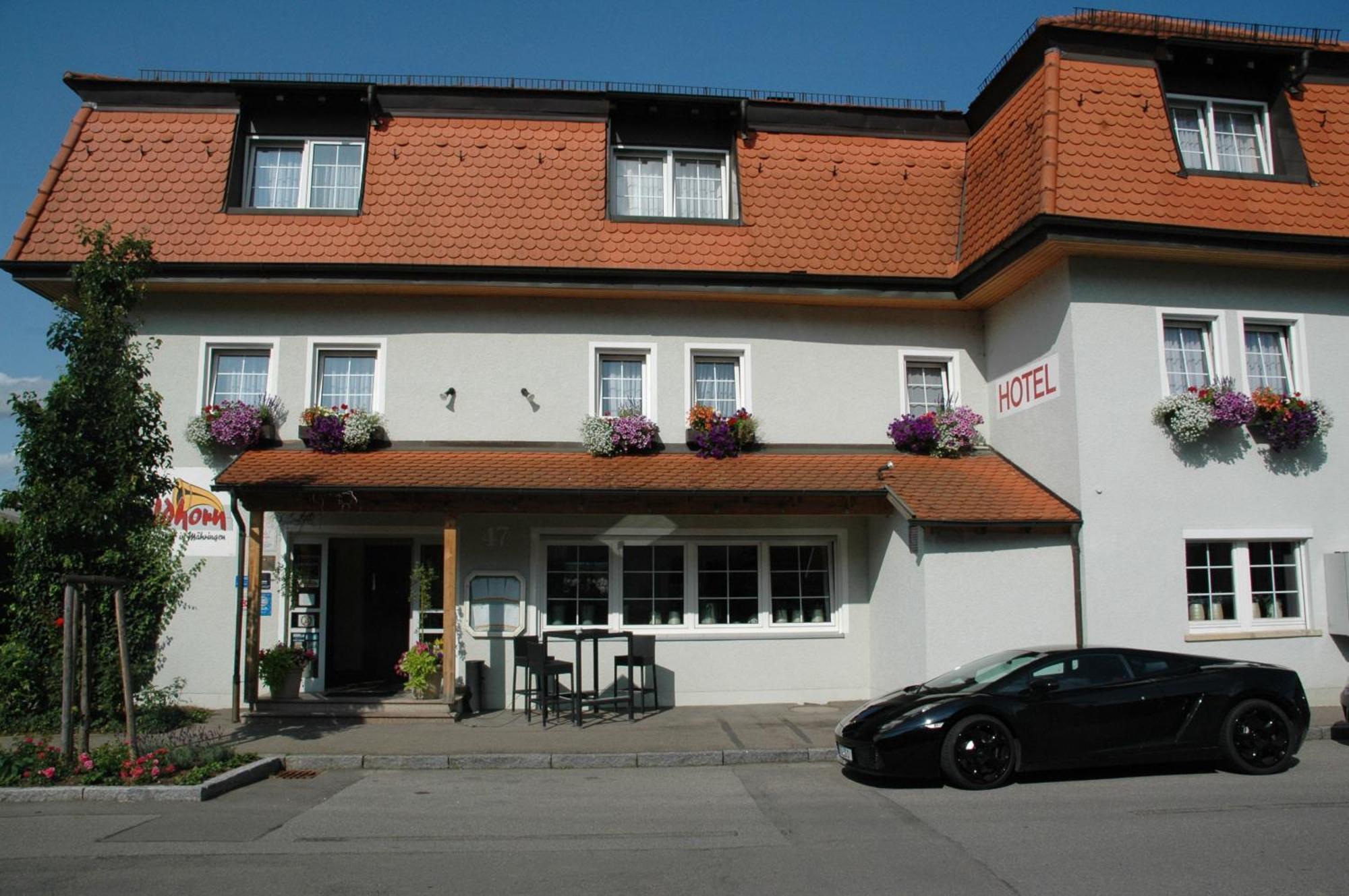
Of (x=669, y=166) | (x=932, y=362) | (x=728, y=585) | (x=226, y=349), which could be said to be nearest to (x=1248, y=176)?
(x=932, y=362)

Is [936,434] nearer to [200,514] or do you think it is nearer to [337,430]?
[337,430]

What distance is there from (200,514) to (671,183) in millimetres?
8164

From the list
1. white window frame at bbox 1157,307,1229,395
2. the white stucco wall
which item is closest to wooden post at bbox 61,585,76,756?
the white stucco wall

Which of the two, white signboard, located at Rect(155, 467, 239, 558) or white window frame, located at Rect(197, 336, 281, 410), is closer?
white signboard, located at Rect(155, 467, 239, 558)

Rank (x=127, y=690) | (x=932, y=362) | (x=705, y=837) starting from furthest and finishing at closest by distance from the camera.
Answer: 1. (x=932, y=362)
2. (x=127, y=690)
3. (x=705, y=837)

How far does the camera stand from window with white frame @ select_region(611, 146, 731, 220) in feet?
48.0

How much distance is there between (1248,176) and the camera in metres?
12.8

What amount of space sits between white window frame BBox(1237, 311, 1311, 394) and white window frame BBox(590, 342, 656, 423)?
25.2 ft

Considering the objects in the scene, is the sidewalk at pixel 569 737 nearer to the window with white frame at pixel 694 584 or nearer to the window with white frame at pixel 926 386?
the window with white frame at pixel 694 584

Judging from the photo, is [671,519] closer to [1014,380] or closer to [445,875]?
[1014,380]

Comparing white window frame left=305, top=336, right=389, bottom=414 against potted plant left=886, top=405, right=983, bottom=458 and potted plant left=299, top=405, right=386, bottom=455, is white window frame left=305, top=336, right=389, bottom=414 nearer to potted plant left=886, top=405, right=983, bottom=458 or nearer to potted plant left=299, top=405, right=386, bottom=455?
potted plant left=299, top=405, right=386, bottom=455

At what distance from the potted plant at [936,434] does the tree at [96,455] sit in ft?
30.1

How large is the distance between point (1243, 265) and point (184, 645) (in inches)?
577

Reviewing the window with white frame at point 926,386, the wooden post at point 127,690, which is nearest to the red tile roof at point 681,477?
the window with white frame at point 926,386
